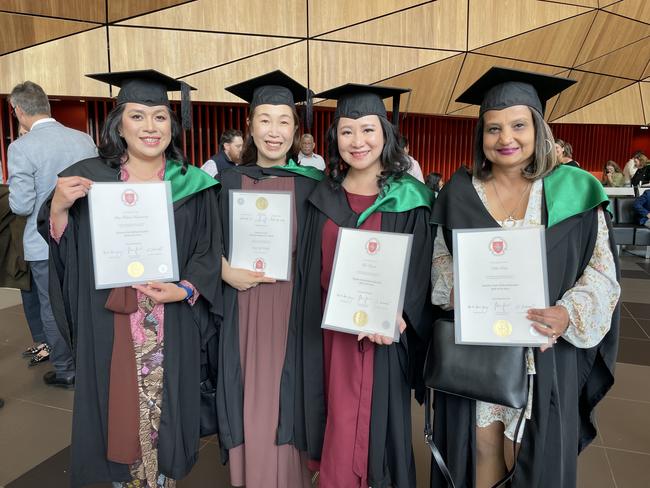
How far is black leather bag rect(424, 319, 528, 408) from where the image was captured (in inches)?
58.8

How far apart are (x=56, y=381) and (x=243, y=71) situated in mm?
5549

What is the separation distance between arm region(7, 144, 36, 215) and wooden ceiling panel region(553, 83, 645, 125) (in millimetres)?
10551

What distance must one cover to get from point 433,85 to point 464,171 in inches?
305

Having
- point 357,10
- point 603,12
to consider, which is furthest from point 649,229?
point 357,10

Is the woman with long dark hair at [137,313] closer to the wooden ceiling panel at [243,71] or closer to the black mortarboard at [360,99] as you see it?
the black mortarboard at [360,99]

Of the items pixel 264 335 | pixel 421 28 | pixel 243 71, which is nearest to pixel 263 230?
pixel 264 335

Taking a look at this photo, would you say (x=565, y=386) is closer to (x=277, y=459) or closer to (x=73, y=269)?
(x=277, y=459)

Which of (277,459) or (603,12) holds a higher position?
(603,12)

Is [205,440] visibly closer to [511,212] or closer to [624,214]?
[511,212]

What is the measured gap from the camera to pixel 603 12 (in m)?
9.11

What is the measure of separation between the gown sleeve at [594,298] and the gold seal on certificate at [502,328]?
0.21 meters

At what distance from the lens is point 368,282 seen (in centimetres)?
162

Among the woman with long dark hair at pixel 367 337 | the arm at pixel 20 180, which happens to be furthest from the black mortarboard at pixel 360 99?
the arm at pixel 20 180

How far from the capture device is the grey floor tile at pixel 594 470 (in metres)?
2.40
